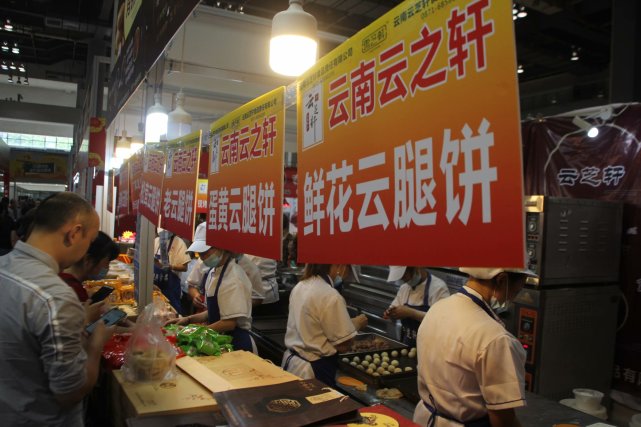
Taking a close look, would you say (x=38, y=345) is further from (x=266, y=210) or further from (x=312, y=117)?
(x=312, y=117)

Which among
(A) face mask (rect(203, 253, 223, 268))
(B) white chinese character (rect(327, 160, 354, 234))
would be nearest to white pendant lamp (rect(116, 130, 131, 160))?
(A) face mask (rect(203, 253, 223, 268))

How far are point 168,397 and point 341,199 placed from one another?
124 centimetres

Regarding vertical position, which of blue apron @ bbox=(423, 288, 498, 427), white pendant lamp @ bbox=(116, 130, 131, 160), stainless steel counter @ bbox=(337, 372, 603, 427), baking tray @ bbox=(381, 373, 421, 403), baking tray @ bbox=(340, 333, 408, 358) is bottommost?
stainless steel counter @ bbox=(337, 372, 603, 427)

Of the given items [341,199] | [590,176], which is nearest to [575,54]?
[590,176]

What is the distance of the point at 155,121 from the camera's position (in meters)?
4.67

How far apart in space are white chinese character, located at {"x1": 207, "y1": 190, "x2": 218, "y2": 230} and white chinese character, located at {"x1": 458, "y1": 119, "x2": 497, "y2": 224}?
1757 mm

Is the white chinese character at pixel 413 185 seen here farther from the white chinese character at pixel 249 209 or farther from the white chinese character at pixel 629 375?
the white chinese character at pixel 629 375

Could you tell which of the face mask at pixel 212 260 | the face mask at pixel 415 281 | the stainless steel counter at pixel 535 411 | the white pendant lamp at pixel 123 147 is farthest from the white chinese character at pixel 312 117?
the white pendant lamp at pixel 123 147

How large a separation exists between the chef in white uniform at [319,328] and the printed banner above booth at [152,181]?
1.29m

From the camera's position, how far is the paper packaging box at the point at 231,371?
2.17m

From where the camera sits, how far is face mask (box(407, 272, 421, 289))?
4.67 m

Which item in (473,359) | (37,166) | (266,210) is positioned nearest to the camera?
(266,210)

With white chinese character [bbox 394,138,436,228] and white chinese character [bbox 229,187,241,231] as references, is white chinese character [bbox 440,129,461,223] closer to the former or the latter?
white chinese character [bbox 394,138,436,228]

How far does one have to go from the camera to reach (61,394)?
1766mm
